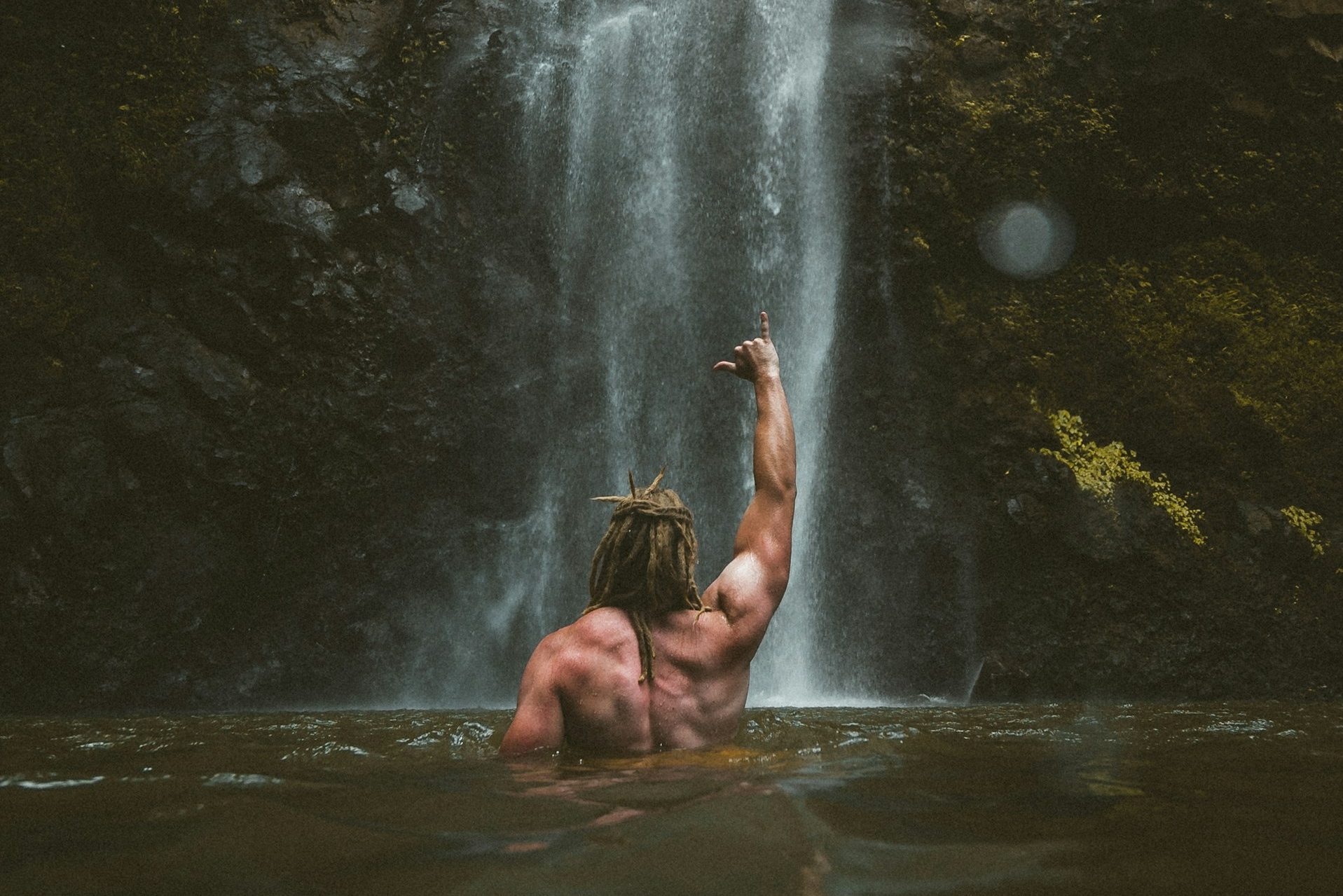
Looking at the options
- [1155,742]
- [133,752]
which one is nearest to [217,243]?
[133,752]

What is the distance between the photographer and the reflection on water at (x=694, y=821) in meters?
1.81

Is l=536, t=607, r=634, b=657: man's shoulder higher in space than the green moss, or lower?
lower

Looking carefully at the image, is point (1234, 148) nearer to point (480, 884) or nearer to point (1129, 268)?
point (1129, 268)

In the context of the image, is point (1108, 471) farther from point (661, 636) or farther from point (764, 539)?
point (661, 636)

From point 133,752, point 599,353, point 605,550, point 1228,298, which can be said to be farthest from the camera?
point 599,353

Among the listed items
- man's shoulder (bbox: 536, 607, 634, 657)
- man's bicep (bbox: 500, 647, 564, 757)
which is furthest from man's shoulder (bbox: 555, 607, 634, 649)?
man's bicep (bbox: 500, 647, 564, 757)

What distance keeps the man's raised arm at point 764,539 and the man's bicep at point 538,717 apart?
0.67m

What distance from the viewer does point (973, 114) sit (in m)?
10.5

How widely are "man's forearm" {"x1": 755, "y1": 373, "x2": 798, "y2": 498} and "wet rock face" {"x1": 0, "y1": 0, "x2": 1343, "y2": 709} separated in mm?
6243

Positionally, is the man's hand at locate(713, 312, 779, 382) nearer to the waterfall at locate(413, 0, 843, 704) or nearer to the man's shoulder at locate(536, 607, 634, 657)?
the man's shoulder at locate(536, 607, 634, 657)

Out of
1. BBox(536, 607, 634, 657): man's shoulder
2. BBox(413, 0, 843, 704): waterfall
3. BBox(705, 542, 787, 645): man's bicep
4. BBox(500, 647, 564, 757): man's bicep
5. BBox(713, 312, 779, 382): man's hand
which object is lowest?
BBox(500, 647, 564, 757): man's bicep

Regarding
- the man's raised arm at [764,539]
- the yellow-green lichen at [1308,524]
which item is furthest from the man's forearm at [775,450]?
the yellow-green lichen at [1308,524]

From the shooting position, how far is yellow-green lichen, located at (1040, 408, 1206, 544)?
9.12m

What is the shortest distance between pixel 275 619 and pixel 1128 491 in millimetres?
8622
